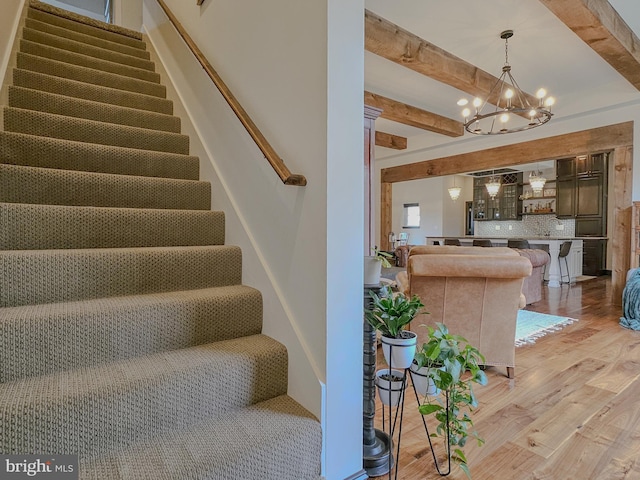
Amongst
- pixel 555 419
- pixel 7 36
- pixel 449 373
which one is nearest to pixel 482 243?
pixel 555 419

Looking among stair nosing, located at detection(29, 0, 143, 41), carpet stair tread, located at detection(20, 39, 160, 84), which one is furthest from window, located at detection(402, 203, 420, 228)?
carpet stair tread, located at detection(20, 39, 160, 84)

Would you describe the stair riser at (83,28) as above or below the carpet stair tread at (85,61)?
above

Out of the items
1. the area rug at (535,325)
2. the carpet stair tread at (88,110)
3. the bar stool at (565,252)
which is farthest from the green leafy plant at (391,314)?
the bar stool at (565,252)

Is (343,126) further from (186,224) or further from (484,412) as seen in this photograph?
(484,412)

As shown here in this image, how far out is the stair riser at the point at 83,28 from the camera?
10.8 feet

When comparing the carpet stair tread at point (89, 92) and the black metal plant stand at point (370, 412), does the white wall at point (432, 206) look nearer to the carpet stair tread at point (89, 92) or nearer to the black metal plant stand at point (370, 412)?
the carpet stair tread at point (89, 92)

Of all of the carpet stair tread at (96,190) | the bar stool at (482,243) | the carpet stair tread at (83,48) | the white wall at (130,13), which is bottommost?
the bar stool at (482,243)

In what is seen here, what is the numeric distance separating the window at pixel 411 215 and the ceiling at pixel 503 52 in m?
4.48

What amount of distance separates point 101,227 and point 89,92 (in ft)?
4.72

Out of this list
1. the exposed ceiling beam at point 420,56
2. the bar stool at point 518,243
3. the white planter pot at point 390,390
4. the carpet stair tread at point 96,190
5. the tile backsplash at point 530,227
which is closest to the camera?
the white planter pot at point 390,390

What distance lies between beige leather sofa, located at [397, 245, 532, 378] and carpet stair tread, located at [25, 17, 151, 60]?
3.32 meters

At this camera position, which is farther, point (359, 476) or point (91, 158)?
point (91, 158)

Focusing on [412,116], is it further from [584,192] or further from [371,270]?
[584,192]

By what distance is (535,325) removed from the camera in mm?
3820
